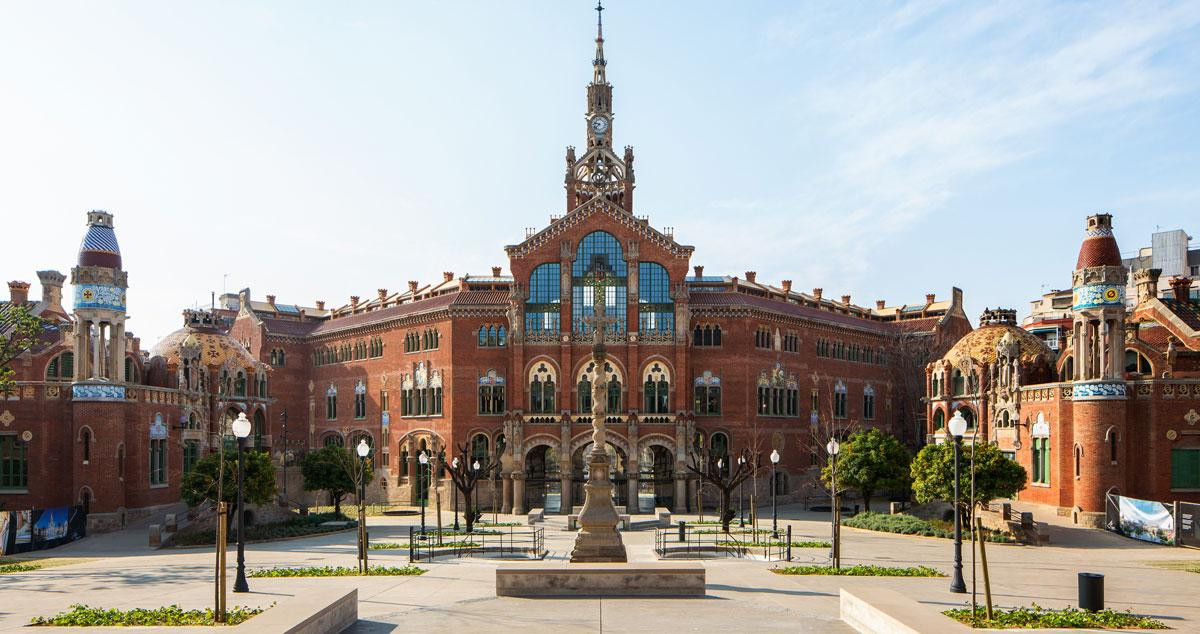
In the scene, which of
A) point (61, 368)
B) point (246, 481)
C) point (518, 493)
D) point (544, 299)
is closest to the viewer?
point (246, 481)

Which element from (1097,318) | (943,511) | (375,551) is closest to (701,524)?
(943,511)

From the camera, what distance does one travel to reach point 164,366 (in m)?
59.6

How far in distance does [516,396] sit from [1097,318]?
33171 mm

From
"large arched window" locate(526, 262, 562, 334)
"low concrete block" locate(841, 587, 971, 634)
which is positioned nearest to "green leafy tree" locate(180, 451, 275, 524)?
"large arched window" locate(526, 262, 562, 334)

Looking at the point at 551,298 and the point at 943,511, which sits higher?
the point at 551,298

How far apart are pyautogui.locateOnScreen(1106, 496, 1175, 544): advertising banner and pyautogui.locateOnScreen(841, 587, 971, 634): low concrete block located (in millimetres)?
26430

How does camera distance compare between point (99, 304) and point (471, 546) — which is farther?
point (99, 304)

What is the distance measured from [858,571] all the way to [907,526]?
16239 mm

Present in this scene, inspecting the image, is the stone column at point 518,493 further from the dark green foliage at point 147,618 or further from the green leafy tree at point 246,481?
the dark green foliage at point 147,618

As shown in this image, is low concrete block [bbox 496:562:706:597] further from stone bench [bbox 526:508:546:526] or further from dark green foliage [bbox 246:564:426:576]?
stone bench [bbox 526:508:546:526]

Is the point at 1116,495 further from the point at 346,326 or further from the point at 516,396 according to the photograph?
the point at 346,326

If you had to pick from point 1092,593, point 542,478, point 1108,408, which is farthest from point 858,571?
point 542,478

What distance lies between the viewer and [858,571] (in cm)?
3030

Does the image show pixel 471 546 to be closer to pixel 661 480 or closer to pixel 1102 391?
pixel 661 480
